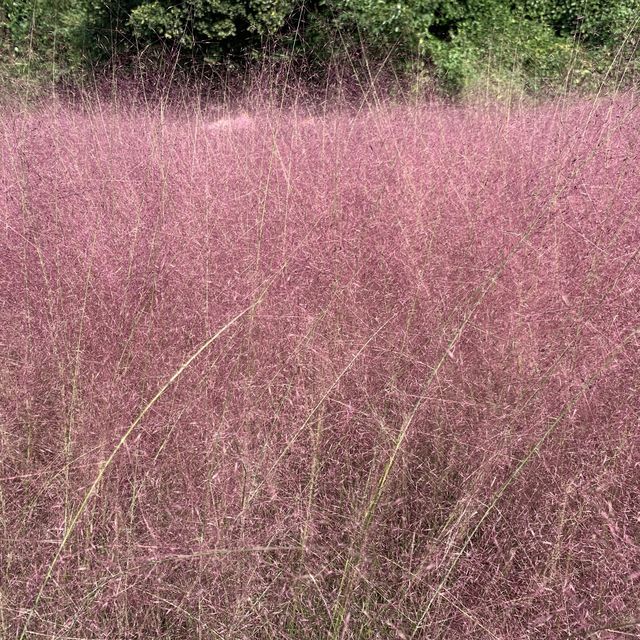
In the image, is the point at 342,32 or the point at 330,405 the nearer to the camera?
the point at 330,405

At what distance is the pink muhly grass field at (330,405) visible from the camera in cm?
100

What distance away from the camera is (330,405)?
1370 millimetres

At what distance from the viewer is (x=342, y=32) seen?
502cm

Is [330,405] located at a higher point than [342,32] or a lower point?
lower

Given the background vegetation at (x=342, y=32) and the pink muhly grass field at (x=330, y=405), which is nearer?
the pink muhly grass field at (x=330, y=405)

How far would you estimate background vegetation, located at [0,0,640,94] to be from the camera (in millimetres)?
5473

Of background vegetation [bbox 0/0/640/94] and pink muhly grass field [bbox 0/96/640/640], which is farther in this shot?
background vegetation [bbox 0/0/640/94]

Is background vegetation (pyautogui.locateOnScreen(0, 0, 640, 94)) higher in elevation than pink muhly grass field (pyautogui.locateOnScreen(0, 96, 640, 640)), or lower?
higher

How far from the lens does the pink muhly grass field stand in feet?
3.28

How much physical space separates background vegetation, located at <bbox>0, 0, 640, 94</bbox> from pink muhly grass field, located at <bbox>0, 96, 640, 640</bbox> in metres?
3.07

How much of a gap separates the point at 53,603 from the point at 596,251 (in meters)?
1.46

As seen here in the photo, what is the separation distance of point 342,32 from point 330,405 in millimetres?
4476

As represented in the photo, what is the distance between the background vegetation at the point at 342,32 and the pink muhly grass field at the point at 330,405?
3073 mm

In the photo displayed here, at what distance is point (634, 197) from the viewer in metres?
1.82
